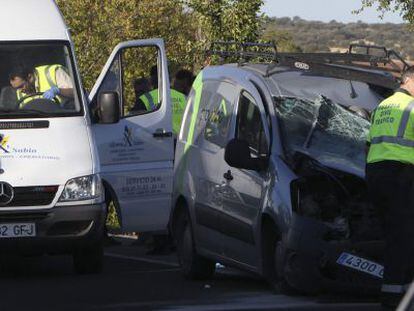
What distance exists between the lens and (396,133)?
342 inches

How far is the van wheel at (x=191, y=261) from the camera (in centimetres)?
1117

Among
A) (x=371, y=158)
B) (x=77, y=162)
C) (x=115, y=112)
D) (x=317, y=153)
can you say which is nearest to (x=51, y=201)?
(x=77, y=162)

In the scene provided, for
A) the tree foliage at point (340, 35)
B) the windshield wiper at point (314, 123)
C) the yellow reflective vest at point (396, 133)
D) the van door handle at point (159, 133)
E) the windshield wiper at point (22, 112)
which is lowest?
the tree foliage at point (340, 35)

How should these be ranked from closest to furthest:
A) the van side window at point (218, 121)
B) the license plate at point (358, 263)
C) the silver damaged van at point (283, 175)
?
the license plate at point (358, 263)
the silver damaged van at point (283, 175)
the van side window at point (218, 121)

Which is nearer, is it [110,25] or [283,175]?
[283,175]

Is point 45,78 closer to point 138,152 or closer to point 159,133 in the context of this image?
point 138,152

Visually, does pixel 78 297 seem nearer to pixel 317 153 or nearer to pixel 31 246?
pixel 31 246

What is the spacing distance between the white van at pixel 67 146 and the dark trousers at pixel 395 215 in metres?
3.52

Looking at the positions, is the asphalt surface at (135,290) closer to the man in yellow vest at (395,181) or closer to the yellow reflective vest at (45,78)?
the man in yellow vest at (395,181)

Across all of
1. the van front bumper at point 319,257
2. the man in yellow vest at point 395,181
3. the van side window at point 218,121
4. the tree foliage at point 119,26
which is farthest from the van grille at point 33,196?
the tree foliage at point 119,26

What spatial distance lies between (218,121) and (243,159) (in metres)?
1.39

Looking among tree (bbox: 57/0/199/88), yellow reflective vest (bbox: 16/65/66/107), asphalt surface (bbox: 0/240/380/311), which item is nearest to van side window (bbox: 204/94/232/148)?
asphalt surface (bbox: 0/240/380/311)

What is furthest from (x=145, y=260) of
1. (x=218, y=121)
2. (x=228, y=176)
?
(x=228, y=176)

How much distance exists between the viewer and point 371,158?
8.77 metres
